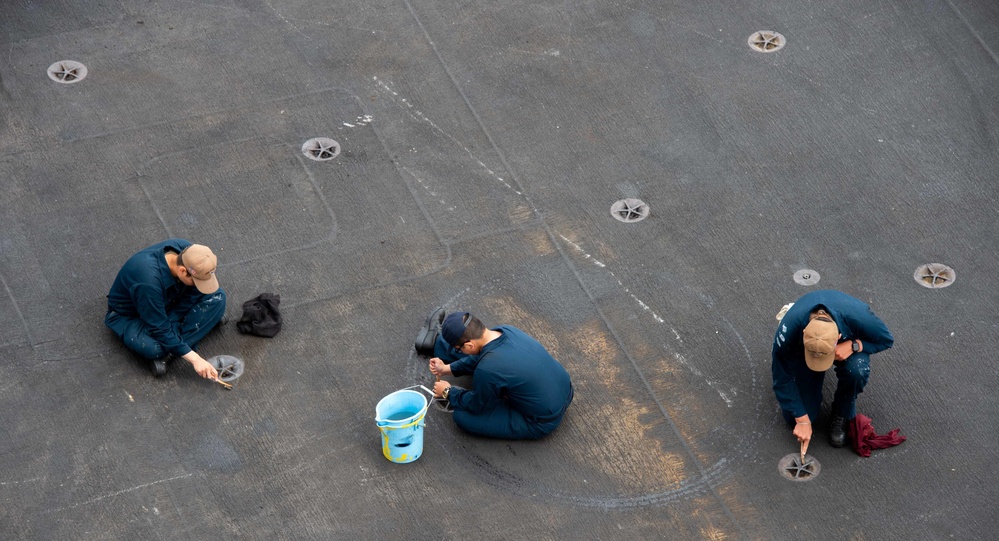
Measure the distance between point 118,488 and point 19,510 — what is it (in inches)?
21.7

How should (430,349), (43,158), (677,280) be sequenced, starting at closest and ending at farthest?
(430,349) < (677,280) < (43,158)

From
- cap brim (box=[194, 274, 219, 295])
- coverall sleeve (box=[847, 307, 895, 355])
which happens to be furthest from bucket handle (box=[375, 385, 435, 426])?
coverall sleeve (box=[847, 307, 895, 355])

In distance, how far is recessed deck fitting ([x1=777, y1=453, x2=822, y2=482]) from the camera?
7.24m

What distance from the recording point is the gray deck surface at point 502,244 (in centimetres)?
711

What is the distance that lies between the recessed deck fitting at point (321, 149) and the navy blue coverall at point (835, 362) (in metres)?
3.68

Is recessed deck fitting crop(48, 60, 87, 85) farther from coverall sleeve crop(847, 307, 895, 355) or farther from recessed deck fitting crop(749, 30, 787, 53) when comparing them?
coverall sleeve crop(847, 307, 895, 355)

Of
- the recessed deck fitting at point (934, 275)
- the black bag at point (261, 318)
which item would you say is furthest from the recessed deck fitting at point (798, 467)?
the black bag at point (261, 318)

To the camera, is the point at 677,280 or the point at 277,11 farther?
the point at 277,11

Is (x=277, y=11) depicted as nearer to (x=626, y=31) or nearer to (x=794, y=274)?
(x=626, y=31)

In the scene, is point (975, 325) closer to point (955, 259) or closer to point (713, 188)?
point (955, 259)

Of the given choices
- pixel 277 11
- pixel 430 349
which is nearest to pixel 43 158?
pixel 277 11

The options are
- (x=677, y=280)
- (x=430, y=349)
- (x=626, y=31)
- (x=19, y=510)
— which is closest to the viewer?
(x=19, y=510)

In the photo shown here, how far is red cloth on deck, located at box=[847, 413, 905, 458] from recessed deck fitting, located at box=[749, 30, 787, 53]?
3.82 meters

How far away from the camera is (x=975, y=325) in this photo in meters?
7.98
